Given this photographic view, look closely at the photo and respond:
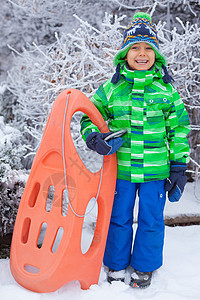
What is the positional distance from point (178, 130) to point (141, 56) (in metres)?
0.50

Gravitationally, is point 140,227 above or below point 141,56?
below

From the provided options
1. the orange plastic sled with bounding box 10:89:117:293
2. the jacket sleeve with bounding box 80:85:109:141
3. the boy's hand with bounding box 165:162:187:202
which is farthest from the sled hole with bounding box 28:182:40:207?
the boy's hand with bounding box 165:162:187:202

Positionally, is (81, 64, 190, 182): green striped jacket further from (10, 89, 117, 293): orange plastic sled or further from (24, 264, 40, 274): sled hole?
(24, 264, 40, 274): sled hole

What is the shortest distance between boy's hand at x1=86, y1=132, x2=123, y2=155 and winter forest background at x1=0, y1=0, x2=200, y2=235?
2.65ft

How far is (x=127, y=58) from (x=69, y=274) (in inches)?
50.8

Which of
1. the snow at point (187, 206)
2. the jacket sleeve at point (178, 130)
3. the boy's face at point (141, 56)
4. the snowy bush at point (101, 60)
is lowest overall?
the snow at point (187, 206)

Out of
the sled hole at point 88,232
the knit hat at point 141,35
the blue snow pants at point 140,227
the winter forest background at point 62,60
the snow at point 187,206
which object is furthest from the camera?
the snow at point 187,206

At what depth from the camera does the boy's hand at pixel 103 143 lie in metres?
1.75

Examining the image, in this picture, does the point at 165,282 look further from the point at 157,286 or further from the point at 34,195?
the point at 34,195

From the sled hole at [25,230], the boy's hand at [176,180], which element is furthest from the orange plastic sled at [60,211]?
the boy's hand at [176,180]

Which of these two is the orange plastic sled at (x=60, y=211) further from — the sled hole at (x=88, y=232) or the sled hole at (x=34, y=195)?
the sled hole at (x=88, y=232)

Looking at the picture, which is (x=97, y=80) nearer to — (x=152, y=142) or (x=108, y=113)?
(x=108, y=113)

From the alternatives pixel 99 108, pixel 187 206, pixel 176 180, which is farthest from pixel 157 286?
pixel 187 206

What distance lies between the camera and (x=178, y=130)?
197 centimetres
